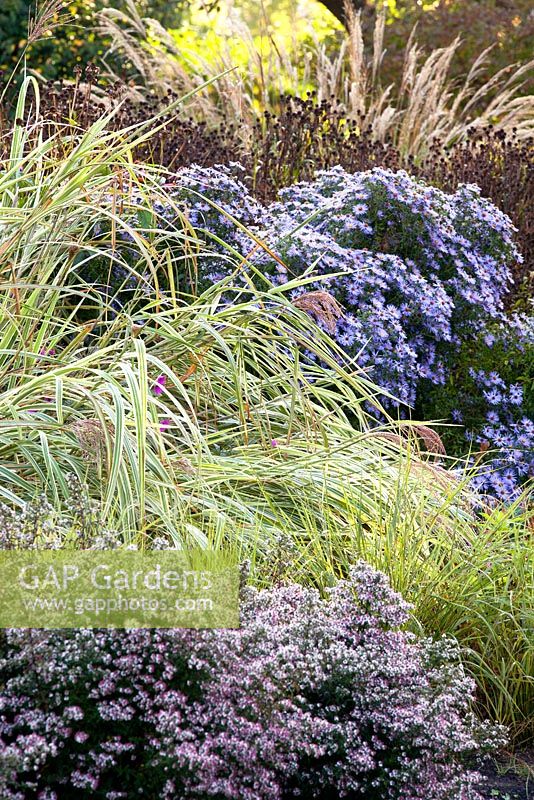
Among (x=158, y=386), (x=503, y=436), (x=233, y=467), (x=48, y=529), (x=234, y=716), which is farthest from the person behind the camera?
(x=503, y=436)

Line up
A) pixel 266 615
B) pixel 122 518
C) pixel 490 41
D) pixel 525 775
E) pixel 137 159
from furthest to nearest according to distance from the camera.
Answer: pixel 490 41 < pixel 137 159 < pixel 122 518 < pixel 525 775 < pixel 266 615

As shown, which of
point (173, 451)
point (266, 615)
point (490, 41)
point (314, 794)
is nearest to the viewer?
point (314, 794)

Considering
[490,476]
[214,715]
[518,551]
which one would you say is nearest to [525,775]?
[518,551]

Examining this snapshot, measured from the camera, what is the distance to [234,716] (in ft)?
6.24

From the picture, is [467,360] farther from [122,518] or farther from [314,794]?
[314,794]

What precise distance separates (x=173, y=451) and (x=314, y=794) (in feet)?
4.90

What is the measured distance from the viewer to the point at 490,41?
37.8ft
